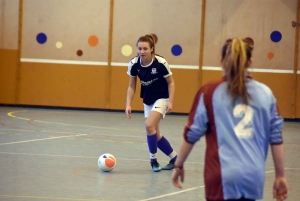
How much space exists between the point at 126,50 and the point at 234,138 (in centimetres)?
1230

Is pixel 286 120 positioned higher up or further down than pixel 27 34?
further down

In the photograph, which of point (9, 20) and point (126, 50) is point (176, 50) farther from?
point (9, 20)

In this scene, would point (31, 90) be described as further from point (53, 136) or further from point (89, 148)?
point (89, 148)

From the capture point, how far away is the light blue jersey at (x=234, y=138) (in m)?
2.92

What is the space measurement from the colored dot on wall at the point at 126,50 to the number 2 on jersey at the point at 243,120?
12.2 metres

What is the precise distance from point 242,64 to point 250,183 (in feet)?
1.98

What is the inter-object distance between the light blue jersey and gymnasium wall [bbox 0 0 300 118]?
12092 millimetres

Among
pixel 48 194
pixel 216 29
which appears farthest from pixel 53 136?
pixel 216 29

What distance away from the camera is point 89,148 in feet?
28.8

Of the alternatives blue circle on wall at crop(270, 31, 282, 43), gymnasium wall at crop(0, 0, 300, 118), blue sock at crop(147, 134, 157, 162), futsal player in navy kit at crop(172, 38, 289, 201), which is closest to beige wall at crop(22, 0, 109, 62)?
gymnasium wall at crop(0, 0, 300, 118)

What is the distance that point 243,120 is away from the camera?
115 inches

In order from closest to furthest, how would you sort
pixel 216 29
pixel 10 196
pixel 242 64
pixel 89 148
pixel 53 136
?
pixel 242 64 → pixel 10 196 → pixel 89 148 → pixel 53 136 → pixel 216 29

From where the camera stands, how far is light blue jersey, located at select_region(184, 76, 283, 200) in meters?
2.92


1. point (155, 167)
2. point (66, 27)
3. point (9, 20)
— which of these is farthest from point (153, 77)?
point (9, 20)
